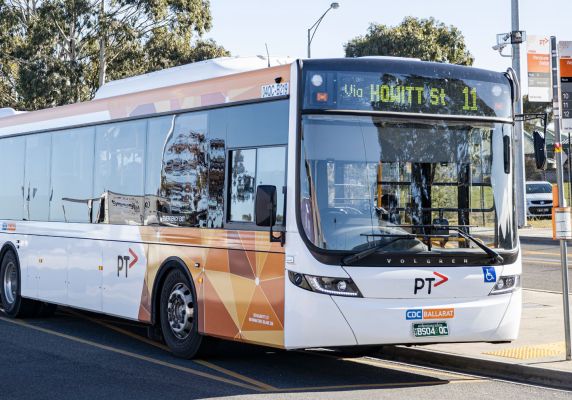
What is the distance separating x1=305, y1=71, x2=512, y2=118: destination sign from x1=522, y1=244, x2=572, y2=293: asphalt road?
370 inches

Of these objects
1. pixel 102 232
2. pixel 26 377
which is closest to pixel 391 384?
pixel 26 377

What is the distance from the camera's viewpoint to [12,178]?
16312 millimetres

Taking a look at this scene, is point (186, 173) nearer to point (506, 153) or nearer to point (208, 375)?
point (208, 375)

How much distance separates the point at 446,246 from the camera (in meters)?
9.70

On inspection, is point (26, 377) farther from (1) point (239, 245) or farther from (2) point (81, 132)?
(2) point (81, 132)

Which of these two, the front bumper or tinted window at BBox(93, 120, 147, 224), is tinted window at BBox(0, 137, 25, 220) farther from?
the front bumper

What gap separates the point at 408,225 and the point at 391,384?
1.48m

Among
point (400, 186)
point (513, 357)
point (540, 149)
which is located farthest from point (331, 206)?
point (513, 357)

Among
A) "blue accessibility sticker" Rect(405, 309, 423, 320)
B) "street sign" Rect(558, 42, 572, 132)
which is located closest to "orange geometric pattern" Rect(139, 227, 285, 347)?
"blue accessibility sticker" Rect(405, 309, 423, 320)

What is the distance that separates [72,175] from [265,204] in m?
5.37

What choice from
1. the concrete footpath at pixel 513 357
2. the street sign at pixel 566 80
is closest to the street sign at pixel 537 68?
the concrete footpath at pixel 513 357

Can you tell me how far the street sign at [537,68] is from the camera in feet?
102

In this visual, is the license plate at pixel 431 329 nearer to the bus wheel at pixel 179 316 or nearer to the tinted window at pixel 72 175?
the bus wheel at pixel 179 316

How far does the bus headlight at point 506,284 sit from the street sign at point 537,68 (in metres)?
21.6
